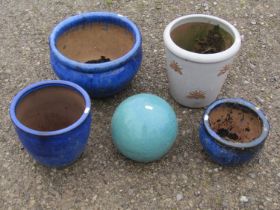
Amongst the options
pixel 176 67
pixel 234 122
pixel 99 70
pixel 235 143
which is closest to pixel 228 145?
pixel 235 143

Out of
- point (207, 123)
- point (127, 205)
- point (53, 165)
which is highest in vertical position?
point (207, 123)

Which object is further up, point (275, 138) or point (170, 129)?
point (170, 129)

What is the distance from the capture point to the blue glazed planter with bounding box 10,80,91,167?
2109mm

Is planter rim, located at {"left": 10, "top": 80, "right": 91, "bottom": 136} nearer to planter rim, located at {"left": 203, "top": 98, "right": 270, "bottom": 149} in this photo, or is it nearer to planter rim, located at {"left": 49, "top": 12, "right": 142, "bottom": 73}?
planter rim, located at {"left": 49, "top": 12, "right": 142, "bottom": 73}

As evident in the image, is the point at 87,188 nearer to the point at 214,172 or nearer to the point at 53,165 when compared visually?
the point at 53,165

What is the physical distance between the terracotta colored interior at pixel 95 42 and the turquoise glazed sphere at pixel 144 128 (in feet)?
2.24

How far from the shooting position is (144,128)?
2.28 m

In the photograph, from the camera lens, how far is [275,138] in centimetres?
267

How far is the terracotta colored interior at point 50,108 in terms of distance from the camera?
236 cm

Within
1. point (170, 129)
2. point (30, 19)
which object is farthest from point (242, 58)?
point (30, 19)

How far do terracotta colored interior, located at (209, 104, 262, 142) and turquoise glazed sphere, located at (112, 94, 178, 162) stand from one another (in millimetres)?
325

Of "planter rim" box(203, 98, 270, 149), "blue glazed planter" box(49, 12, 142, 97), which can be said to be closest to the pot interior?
"blue glazed planter" box(49, 12, 142, 97)

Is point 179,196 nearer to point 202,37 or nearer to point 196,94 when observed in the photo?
point 196,94

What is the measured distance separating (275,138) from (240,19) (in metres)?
1.41
